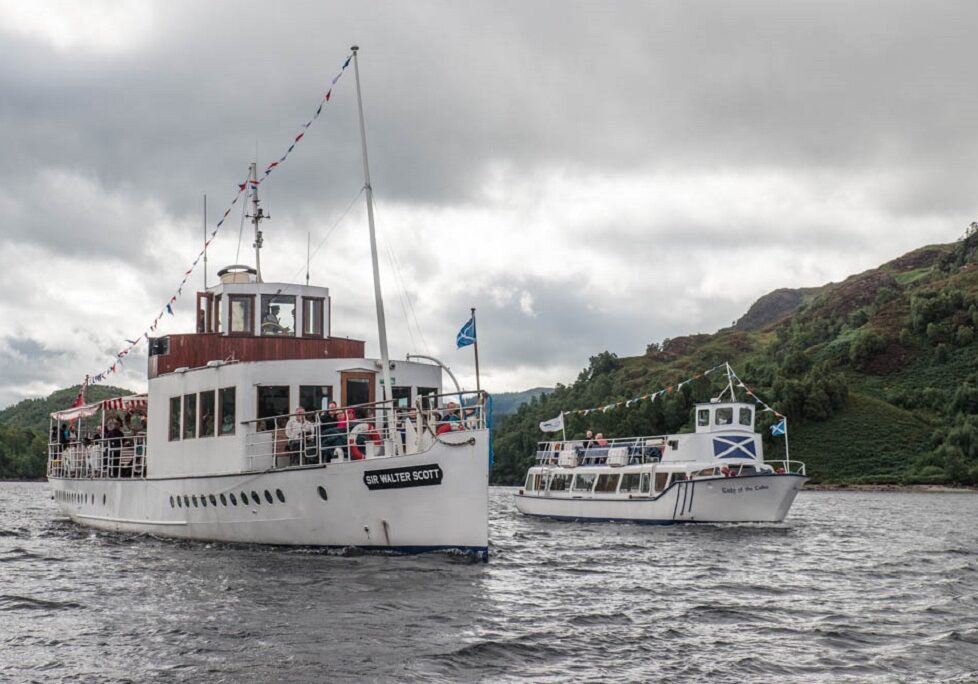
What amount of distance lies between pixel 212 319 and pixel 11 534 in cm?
1240

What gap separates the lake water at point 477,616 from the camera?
13.1 metres

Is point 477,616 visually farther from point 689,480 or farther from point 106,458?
point 689,480

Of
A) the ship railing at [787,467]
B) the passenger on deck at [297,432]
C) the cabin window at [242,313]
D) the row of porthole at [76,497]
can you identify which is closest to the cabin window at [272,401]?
the passenger on deck at [297,432]

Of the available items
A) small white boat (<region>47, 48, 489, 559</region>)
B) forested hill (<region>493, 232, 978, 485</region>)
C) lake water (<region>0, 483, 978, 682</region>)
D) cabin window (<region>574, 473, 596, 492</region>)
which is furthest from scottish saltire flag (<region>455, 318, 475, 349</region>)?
forested hill (<region>493, 232, 978, 485</region>)

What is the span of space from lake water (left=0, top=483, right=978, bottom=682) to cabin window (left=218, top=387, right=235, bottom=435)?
322 cm

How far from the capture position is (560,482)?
5216 centimetres

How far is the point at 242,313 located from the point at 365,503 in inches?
404

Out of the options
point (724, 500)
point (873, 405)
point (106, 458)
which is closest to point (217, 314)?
point (106, 458)

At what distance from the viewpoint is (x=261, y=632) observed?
1497cm

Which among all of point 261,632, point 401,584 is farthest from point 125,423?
point 261,632

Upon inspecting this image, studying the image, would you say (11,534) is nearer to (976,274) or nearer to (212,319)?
(212,319)

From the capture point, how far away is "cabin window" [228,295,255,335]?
30.7m

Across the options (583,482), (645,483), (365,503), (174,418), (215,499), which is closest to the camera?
(365,503)

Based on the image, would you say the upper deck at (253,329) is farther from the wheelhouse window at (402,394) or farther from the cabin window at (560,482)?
the cabin window at (560,482)
